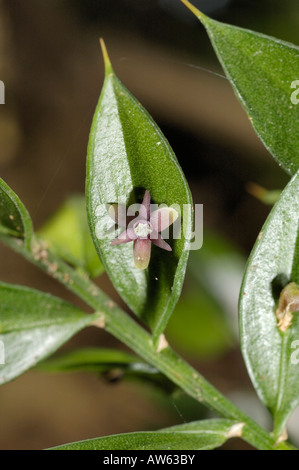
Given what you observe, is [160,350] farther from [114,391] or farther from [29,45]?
[29,45]

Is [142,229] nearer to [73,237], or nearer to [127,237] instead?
[127,237]

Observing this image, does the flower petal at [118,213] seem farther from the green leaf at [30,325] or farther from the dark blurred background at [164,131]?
the dark blurred background at [164,131]

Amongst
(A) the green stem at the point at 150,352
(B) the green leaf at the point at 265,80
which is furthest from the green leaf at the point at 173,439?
(B) the green leaf at the point at 265,80

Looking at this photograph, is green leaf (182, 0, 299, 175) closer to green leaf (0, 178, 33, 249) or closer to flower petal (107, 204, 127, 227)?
flower petal (107, 204, 127, 227)

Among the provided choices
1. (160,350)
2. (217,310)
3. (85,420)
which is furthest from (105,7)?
(85,420)

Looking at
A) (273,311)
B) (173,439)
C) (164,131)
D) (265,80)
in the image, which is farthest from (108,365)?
(164,131)
